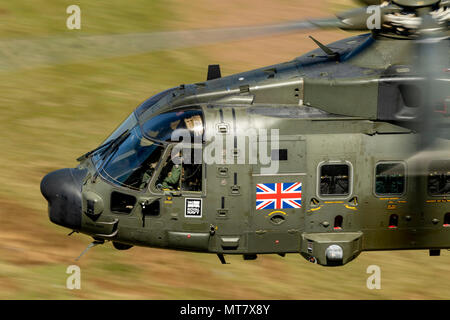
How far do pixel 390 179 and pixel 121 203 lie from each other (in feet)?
13.8

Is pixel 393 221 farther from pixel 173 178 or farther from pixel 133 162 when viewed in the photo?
A: pixel 133 162

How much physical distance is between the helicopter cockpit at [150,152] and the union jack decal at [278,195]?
1.00m

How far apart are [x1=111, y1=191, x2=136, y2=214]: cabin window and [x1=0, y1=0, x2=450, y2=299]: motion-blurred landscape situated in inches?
80.7

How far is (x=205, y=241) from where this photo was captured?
1211cm

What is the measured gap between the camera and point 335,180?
12117mm

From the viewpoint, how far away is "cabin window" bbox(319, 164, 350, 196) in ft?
39.6

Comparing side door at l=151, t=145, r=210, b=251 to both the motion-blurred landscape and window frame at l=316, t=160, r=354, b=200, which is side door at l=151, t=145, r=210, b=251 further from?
the motion-blurred landscape

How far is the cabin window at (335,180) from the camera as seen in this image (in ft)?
39.6

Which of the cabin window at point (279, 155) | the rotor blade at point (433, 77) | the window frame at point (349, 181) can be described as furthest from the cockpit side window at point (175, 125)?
the rotor blade at point (433, 77)

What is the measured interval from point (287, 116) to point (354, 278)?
3.97 meters

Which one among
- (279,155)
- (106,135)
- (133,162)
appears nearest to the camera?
(279,155)

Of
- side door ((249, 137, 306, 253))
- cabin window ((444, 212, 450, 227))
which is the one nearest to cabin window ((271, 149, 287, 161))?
side door ((249, 137, 306, 253))

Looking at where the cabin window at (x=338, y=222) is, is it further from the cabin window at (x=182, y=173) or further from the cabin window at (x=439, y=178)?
the cabin window at (x=182, y=173)

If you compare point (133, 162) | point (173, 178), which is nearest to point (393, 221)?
point (173, 178)
